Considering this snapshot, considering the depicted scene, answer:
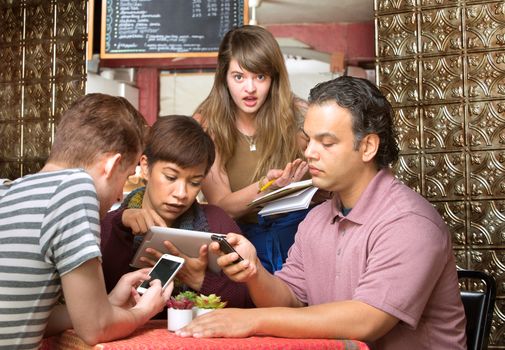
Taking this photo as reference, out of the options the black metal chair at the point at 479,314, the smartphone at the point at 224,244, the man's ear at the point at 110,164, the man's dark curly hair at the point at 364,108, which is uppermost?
the man's dark curly hair at the point at 364,108

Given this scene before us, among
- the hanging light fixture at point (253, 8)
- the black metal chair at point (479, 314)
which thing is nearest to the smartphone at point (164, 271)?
the black metal chair at point (479, 314)

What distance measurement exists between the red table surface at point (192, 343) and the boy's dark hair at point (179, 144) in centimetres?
72

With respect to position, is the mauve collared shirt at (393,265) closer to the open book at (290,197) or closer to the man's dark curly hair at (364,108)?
the man's dark curly hair at (364,108)

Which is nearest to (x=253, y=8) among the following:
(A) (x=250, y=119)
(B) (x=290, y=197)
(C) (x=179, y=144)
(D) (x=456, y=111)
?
(D) (x=456, y=111)

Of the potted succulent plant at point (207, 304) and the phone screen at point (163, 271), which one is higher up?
the phone screen at point (163, 271)

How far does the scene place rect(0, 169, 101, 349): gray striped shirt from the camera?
1.43 metres

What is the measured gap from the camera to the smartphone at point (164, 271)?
1695mm

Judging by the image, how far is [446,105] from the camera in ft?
13.1

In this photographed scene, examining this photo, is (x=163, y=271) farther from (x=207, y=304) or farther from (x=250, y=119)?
(x=250, y=119)

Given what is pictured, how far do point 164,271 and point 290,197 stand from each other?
806 millimetres

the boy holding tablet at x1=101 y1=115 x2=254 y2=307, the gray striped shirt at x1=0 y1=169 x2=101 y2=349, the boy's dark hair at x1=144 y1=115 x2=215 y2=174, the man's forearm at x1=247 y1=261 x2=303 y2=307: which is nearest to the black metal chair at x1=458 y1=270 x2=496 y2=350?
the man's forearm at x1=247 y1=261 x2=303 y2=307

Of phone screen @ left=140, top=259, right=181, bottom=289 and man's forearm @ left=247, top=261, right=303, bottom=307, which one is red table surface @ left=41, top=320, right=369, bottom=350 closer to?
phone screen @ left=140, top=259, right=181, bottom=289

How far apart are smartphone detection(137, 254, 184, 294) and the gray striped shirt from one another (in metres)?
0.24

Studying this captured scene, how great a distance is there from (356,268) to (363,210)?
160 mm
